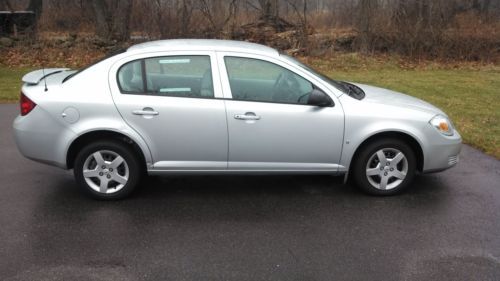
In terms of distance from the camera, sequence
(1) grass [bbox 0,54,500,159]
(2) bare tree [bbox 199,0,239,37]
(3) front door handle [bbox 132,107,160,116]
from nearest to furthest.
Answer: (3) front door handle [bbox 132,107,160,116] → (1) grass [bbox 0,54,500,159] → (2) bare tree [bbox 199,0,239,37]

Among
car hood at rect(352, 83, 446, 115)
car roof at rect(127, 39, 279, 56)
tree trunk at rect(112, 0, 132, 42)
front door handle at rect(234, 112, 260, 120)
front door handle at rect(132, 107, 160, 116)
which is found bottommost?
front door handle at rect(234, 112, 260, 120)

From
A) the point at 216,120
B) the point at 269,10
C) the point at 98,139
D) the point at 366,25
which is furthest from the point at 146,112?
the point at 269,10

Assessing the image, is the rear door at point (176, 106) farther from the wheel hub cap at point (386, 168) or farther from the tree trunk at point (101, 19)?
the tree trunk at point (101, 19)

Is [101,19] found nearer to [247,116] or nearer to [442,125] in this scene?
[247,116]

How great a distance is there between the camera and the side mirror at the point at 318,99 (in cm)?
507

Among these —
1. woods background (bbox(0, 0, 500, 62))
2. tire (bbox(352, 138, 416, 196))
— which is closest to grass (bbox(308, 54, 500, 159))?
woods background (bbox(0, 0, 500, 62))

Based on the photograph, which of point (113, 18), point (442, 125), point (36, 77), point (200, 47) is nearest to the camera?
point (200, 47)

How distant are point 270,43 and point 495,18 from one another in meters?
8.73

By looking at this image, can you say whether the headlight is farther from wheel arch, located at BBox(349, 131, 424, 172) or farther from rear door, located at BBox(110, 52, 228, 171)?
rear door, located at BBox(110, 52, 228, 171)

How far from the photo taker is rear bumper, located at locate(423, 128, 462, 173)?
17.3 ft

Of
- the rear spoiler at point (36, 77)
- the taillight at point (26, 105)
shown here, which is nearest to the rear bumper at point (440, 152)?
the taillight at point (26, 105)

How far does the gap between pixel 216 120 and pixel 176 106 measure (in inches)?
16.1

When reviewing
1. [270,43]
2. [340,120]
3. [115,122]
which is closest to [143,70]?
[115,122]

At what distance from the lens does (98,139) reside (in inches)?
201
